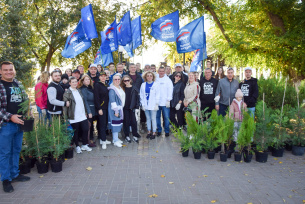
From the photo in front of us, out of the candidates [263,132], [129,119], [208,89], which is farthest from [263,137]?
[129,119]

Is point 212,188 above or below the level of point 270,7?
below

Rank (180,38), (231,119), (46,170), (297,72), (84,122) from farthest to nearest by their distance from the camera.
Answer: (297,72) < (180,38) < (84,122) < (231,119) < (46,170)

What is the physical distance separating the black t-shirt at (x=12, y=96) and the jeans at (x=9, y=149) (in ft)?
0.86

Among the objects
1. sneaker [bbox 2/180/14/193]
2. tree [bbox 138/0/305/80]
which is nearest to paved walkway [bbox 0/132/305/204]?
sneaker [bbox 2/180/14/193]

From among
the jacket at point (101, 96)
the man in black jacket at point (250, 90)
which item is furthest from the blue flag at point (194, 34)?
the jacket at point (101, 96)

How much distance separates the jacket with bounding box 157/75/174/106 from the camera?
287 inches

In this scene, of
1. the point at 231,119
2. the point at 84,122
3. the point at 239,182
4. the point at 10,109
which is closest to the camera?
the point at 10,109

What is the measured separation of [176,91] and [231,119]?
2.19m

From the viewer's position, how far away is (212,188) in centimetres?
415

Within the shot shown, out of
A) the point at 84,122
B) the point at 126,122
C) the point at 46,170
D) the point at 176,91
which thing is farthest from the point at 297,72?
the point at 46,170

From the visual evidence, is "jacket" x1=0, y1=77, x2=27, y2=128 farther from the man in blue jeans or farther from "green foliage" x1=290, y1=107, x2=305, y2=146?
"green foliage" x1=290, y1=107, x2=305, y2=146

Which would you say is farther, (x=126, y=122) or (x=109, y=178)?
(x=126, y=122)

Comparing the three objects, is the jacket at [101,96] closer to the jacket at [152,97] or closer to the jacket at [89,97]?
the jacket at [89,97]

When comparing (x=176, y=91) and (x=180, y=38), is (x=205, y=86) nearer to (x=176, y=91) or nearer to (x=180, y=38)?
(x=176, y=91)
